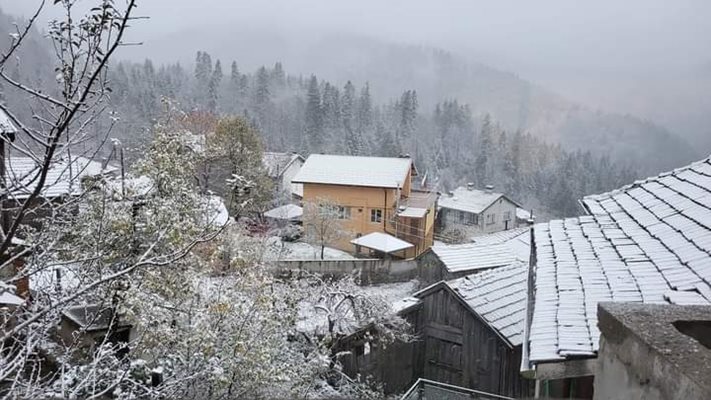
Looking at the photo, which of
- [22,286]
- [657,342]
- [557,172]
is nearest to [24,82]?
[657,342]

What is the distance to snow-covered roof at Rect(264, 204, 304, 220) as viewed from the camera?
27.2 m

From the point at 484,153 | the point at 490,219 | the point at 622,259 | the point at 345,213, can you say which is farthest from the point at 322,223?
the point at 484,153

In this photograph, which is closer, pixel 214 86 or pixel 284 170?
pixel 284 170

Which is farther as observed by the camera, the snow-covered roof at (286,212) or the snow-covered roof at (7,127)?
the snow-covered roof at (286,212)

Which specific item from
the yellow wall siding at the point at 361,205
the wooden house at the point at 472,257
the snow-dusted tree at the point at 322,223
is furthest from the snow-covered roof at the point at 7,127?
the yellow wall siding at the point at 361,205

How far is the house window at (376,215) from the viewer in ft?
87.5

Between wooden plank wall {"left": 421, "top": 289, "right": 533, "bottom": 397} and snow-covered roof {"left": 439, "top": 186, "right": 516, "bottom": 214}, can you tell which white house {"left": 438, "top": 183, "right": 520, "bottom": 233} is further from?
wooden plank wall {"left": 421, "top": 289, "right": 533, "bottom": 397}

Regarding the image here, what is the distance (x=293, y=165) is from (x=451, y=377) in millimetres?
27764

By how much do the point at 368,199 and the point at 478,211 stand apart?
972cm

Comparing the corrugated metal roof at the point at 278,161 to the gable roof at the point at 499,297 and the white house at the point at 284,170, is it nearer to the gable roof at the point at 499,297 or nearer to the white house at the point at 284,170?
the white house at the point at 284,170

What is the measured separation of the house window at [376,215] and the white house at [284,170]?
6.29 m

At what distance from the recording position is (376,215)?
26.8m

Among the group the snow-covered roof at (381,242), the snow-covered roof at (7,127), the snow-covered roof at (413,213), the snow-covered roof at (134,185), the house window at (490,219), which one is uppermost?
the snow-covered roof at (7,127)

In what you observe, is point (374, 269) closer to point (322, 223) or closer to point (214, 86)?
point (322, 223)
